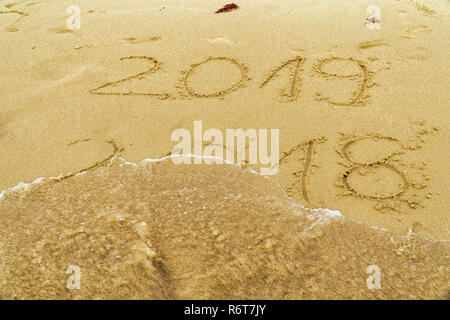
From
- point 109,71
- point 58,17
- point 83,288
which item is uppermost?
point 58,17

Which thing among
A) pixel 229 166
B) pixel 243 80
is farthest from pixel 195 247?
pixel 243 80

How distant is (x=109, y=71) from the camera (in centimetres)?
343

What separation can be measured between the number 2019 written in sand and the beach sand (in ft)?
0.06

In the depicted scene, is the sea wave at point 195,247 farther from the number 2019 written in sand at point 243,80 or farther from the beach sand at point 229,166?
the number 2019 written in sand at point 243,80

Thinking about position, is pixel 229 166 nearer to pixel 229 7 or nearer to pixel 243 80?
pixel 243 80

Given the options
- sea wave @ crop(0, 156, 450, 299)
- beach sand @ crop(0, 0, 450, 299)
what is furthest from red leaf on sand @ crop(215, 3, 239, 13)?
sea wave @ crop(0, 156, 450, 299)

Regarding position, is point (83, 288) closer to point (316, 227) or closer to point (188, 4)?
point (316, 227)

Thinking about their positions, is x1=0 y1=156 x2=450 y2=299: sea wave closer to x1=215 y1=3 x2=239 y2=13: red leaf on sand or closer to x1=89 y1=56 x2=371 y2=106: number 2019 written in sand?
x1=89 y1=56 x2=371 y2=106: number 2019 written in sand

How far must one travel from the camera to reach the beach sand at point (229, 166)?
1.60 metres

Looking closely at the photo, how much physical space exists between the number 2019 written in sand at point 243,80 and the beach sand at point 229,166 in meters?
0.02

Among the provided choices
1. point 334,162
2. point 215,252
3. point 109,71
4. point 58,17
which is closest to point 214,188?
point 215,252

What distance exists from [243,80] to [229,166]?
3.80 ft

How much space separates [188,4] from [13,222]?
3.65 metres

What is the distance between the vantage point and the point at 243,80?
10.4 feet
